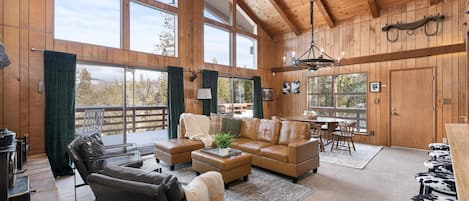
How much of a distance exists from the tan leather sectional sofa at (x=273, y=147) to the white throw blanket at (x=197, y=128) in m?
0.15

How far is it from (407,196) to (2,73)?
641 cm

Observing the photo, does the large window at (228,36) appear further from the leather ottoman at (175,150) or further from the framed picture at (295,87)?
the leather ottoman at (175,150)

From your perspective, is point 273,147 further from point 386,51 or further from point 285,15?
point 285,15

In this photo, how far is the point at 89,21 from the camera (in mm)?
4629

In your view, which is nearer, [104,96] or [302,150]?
[302,150]

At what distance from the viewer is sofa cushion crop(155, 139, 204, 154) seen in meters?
4.20

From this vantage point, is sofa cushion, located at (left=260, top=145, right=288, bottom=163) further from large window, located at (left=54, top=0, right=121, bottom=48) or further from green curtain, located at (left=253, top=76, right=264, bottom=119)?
green curtain, located at (left=253, top=76, right=264, bottom=119)

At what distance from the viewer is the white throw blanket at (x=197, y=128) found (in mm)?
4789

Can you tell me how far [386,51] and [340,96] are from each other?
174cm

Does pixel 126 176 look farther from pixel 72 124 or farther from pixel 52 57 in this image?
pixel 52 57

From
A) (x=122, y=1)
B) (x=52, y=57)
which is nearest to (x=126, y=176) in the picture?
(x=52, y=57)

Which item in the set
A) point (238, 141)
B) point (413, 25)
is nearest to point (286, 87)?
point (413, 25)

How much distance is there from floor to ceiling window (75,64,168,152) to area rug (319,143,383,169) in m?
4.10

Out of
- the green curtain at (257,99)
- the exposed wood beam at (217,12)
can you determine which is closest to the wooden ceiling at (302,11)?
the exposed wood beam at (217,12)
